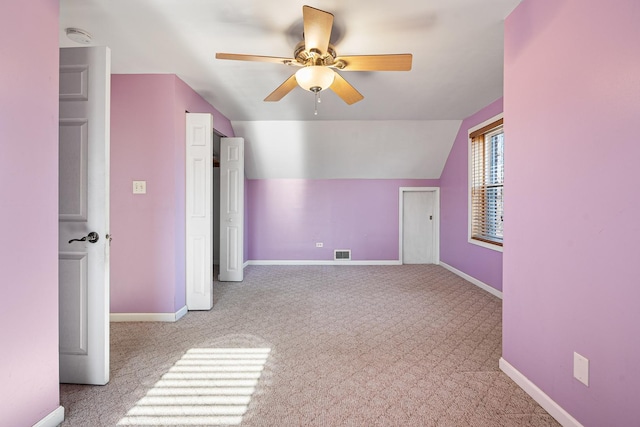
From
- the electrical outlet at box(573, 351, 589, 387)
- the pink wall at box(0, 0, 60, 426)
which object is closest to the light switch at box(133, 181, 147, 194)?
the pink wall at box(0, 0, 60, 426)

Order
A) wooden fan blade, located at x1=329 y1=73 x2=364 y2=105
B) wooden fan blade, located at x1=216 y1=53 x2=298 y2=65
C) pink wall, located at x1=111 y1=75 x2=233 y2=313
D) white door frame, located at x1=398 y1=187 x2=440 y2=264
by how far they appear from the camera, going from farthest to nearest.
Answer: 1. white door frame, located at x1=398 y1=187 x2=440 y2=264
2. pink wall, located at x1=111 y1=75 x2=233 y2=313
3. wooden fan blade, located at x1=329 y1=73 x2=364 y2=105
4. wooden fan blade, located at x1=216 y1=53 x2=298 y2=65

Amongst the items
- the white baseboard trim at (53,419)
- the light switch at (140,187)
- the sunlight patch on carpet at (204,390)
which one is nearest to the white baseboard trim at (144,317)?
the sunlight patch on carpet at (204,390)

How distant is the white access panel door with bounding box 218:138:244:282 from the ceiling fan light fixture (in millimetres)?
2384

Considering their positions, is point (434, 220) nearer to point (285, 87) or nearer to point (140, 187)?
point (285, 87)

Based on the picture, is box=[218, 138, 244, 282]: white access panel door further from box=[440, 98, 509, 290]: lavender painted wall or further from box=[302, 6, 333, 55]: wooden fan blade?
box=[440, 98, 509, 290]: lavender painted wall

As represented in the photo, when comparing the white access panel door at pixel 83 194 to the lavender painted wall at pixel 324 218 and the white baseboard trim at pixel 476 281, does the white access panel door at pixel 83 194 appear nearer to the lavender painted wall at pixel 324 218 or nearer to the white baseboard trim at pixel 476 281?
the lavender painted wall at pixel 324 218

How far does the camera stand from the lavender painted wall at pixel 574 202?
1229mm

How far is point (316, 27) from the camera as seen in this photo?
5.78ft

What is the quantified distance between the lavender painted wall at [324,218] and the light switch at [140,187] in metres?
2.76

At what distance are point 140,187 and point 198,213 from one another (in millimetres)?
586

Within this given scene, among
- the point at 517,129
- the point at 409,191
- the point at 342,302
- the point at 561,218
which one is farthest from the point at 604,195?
the point at 409,191

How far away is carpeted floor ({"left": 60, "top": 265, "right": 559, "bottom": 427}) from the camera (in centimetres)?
160

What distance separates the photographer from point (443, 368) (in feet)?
6.70

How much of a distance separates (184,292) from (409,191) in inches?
164
